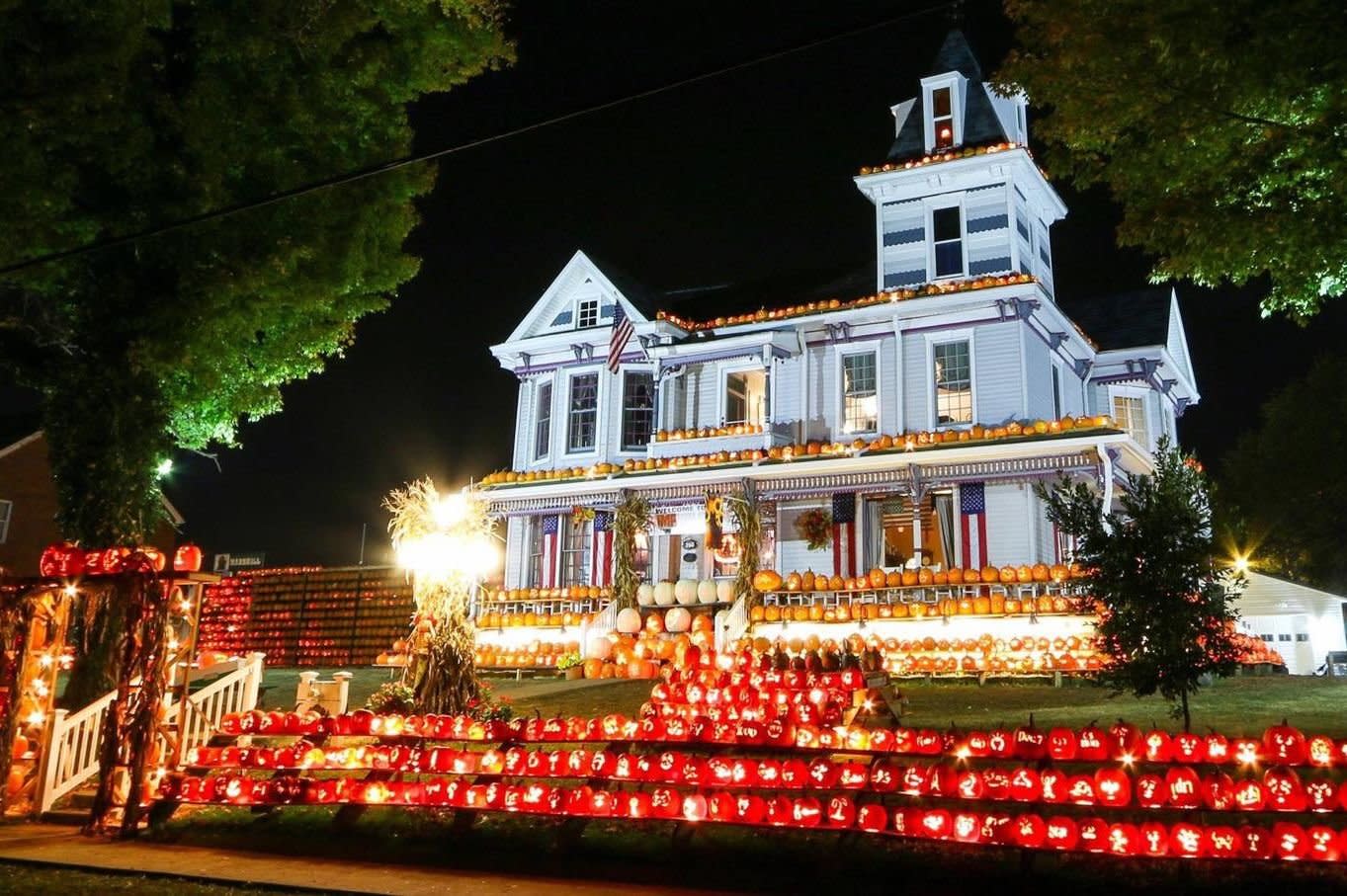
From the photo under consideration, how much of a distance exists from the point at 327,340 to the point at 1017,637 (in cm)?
1268

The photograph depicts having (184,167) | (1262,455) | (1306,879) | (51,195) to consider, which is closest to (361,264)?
(184,167)

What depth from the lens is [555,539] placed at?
2623 centimetres

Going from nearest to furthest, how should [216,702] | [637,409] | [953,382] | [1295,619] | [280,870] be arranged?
1. [280,870]
2. [216,702]
3. [953,382]
4. [1295,619]
5. [637,409]

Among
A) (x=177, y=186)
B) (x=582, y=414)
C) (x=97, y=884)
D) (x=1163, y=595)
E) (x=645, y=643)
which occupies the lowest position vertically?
(x=97, y=884)

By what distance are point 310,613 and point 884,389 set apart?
17514 mm

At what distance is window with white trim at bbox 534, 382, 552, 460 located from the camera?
2753cm

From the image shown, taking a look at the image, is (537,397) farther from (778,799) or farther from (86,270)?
(778,799)

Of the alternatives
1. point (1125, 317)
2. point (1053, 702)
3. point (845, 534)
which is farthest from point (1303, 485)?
point (1053, 702)

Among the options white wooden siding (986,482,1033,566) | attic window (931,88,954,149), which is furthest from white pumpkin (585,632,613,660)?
attic window (931,88,954,149)

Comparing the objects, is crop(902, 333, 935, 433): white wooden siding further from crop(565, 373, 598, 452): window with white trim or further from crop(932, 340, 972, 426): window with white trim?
crop(565, 373, 598, 452): window with white trim

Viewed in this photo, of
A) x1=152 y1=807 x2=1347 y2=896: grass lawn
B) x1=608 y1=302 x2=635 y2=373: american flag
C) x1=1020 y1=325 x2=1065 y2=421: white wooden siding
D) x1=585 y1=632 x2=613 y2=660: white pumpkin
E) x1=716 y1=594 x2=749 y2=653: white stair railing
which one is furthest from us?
x1=608 y1=302 x2=635 y2=373: american flag

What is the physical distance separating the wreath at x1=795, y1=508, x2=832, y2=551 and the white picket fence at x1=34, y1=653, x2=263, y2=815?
45.8 feet

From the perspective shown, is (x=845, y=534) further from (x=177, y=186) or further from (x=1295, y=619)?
(x=177, y=186)

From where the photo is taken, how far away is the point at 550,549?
26.2 m
